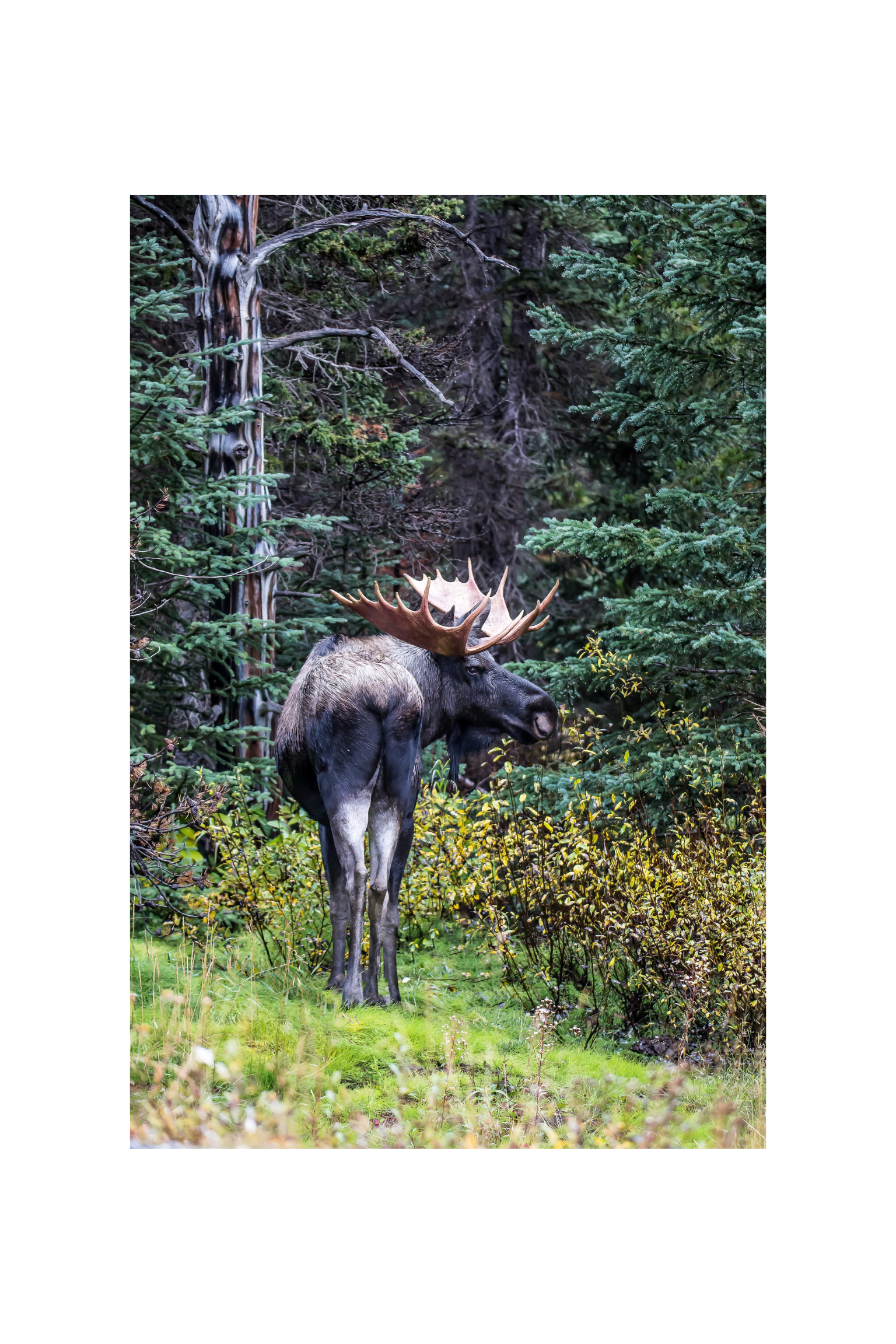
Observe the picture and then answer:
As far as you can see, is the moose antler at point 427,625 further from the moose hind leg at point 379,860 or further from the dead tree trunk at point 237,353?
the dead tree trunk at point 237,353

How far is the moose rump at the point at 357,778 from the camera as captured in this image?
16.1 feet

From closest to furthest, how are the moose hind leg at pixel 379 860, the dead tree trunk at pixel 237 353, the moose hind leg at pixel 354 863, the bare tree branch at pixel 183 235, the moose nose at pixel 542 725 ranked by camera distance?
the moose hind leg at pixel 354 863, the moose hind leg at pixel 379 860, the moose nose at pixel 542 725, the bare tree branch at pixel 183 235, the dead tree trunk at pixel 237 353

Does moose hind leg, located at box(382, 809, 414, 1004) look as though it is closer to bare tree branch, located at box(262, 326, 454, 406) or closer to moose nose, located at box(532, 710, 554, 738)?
moose nose, located at box(532, 710, 554, 738)

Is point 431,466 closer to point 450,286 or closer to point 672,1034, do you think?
point 450,286

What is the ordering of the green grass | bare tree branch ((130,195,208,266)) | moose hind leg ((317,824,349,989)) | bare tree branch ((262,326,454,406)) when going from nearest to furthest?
1. the green grass
2. moose hind leg ((317,824,349,989))
3. bare tree branch ((130,195,208,266))
4. bare tree branch ((262,326,454,406))

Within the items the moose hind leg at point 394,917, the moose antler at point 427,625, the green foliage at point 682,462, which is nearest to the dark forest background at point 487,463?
the green foliage at point 682,462

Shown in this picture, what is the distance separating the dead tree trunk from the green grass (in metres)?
2.81

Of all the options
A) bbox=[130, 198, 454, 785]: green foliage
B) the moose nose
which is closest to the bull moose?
the moose nose

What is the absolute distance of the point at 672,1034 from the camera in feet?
16.7

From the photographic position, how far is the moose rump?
4.91 meters

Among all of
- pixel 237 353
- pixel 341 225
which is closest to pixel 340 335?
pixel 341 225

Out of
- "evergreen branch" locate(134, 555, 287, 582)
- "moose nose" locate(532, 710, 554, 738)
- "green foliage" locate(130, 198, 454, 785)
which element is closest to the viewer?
"moose nose" locate(532, 710, 554, 738)

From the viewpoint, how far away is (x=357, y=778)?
4902 mm

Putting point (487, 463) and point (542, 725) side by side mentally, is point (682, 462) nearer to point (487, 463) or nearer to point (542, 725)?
point (487, 463)
